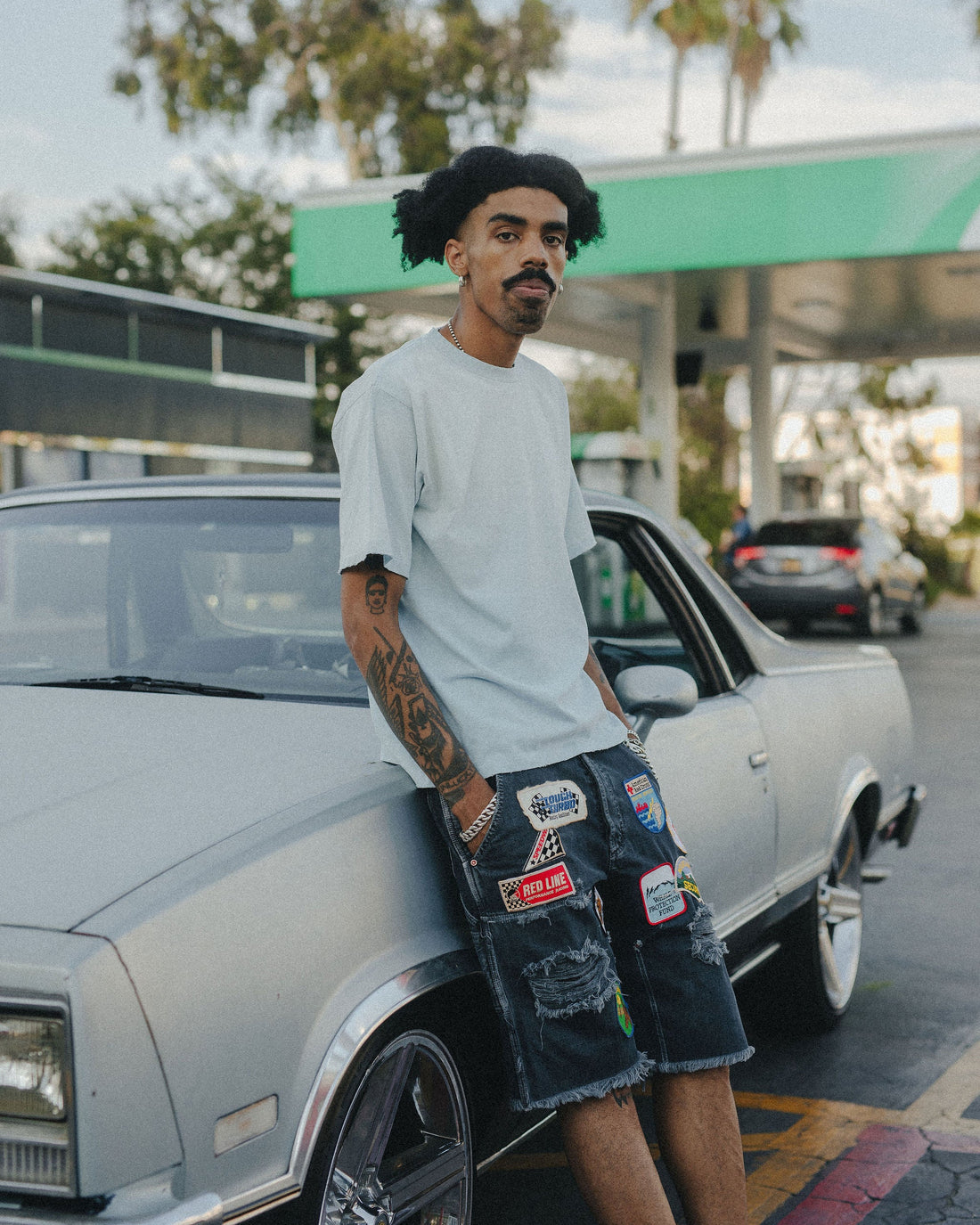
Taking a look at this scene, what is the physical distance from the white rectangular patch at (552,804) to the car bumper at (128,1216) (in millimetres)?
733

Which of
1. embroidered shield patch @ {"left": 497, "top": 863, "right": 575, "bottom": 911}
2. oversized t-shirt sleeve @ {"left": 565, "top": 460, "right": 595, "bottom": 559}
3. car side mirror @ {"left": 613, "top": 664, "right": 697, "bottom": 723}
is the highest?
oversized t-shirt sleeve @ {"left": 565, "top": 460, "right": 595, "bottom": 559}

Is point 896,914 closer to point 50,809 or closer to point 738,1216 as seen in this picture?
point 738,1216

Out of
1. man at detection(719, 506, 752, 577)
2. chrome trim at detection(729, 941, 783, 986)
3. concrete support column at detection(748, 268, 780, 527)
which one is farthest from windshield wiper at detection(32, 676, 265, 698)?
concrete support column at detection(748, 268, 780, 527)

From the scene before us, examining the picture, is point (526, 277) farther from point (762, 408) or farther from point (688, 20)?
point (688, 20)

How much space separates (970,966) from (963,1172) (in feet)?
5.53

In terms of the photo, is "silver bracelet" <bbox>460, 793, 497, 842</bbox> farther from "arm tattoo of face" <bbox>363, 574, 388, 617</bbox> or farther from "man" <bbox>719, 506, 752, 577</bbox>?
"man" <bbox>719, 506, 752, 577</bbox>

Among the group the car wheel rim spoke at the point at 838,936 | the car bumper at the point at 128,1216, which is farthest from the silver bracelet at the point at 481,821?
the car wheel rim spoke at the point at 838,936

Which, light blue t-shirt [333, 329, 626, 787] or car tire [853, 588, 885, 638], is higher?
light blue t-shirt [333, 329, 626, 787]

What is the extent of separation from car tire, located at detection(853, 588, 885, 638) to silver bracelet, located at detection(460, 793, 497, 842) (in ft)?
55.5

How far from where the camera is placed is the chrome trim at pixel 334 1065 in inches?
75.7

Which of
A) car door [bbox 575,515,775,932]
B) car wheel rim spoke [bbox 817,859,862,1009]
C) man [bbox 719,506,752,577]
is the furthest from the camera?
man [bbox 719,506,752,577]

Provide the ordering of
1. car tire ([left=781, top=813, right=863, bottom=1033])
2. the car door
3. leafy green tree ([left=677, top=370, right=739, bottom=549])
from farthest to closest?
1. leafy green tree ([left=677, top=370, right=739, bottom=549])
2. car tire ([left=781, top=813, right=863, bottom=1033])
3. the car door

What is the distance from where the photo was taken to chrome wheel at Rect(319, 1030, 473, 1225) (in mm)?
2131

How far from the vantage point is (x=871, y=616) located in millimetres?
18750
